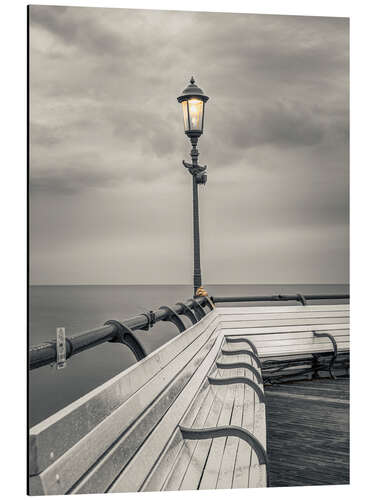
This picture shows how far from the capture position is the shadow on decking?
10.9 ft

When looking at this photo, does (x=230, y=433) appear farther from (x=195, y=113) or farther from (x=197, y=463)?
(x=195, y=113)

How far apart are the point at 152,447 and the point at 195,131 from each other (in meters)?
4.11

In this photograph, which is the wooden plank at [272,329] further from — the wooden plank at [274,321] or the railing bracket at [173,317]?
the railing bracket at [173,317]

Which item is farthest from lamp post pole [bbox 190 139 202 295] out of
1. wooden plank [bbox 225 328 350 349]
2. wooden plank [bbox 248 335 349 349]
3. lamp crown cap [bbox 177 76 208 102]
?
wooden plank [bbox 248 335 349 349]

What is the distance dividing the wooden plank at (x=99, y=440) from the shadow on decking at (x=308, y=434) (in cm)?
106

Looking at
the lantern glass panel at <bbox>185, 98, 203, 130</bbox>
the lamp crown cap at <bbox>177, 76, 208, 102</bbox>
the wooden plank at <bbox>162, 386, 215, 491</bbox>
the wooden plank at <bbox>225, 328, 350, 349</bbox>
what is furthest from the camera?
the wooden plank at <bbox>225, 328, 350, 349</bbox>

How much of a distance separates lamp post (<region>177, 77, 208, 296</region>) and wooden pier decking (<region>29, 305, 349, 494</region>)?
5.07ft

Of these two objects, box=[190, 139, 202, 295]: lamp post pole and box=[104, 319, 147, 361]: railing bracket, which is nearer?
box=[104, 319, 147, 361]: railing bracket

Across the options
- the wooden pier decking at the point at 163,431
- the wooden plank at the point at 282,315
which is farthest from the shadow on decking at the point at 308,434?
the wooden plank at the point at 282,315

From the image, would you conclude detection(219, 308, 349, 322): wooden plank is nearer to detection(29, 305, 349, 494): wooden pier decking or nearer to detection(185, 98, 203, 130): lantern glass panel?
detection(29, 305, 349, 494): wooden pier decking
